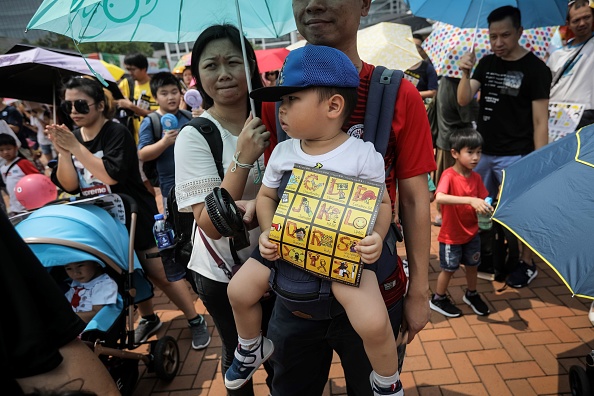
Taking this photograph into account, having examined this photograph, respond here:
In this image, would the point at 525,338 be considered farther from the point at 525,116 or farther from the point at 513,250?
the point at 525,116

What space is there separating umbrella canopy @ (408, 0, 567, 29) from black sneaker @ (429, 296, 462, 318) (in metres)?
2.67

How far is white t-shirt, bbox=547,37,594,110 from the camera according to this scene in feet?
11.4

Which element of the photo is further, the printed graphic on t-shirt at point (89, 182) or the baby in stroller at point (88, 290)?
the printed graphic on t-shirt at point (89, 182)

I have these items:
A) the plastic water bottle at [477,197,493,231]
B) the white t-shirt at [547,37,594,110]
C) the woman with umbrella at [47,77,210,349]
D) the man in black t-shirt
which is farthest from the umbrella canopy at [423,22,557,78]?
the woman with umbrella at [47,77,210,349]

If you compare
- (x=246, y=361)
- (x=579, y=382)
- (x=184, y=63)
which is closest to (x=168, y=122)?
(x=246, y=361)

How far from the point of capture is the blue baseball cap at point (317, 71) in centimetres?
119

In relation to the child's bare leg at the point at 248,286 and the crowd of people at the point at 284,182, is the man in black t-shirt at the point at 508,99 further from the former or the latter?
the child's bare leg at the point at 248,286

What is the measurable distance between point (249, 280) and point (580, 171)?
5.02 feet

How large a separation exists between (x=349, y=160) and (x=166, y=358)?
2351mm

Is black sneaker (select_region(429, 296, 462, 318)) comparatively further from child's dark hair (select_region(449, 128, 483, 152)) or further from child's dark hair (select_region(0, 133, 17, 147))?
child's dark hair (select_region(0, 133, 17, 147))

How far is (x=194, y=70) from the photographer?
1846mm

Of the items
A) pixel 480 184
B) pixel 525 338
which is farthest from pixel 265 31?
pixel 525 338

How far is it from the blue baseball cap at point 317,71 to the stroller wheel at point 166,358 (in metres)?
2.28

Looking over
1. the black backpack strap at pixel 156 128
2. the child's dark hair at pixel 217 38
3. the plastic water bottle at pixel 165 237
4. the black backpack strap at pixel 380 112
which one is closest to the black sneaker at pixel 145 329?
the plastic water bottle at pixel 165 237
